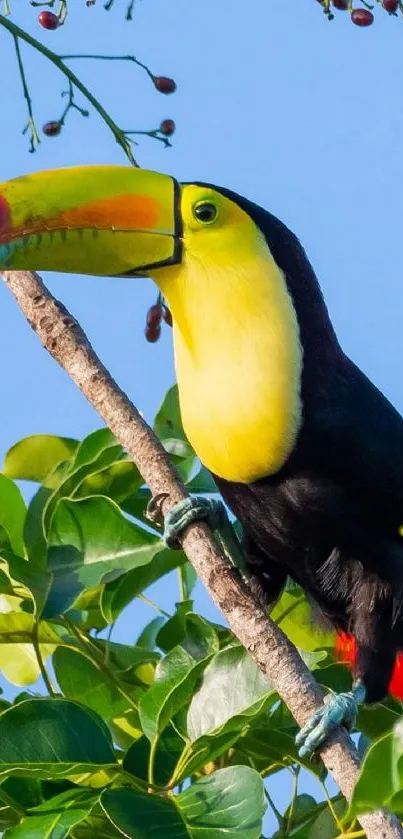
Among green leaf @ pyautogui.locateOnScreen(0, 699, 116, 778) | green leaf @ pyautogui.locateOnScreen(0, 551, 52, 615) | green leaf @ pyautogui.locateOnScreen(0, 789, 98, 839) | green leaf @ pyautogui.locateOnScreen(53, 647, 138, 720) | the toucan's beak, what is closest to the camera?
green leaf @ pyautogui.locateOnScreen(0, 789, 98, 839)

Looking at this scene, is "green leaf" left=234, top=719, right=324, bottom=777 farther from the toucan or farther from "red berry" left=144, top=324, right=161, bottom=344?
"red berry" left=144, top=324, right=161, bottom=344

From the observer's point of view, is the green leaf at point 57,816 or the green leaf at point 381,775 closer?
the green leaf at point 381,775

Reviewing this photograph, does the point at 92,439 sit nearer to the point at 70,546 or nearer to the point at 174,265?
the point at 70,546

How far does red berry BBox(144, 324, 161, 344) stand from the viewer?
300 cm

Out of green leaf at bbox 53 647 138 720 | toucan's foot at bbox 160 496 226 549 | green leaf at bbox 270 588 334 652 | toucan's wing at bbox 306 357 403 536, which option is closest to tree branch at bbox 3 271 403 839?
toucan's foot at bbox 160 496 226 549

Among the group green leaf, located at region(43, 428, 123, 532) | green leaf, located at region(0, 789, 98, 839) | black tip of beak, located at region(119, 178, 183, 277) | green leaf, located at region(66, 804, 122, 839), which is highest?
black tip of beak, located at region(119, 178, 183, 277)

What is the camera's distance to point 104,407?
8.56ft

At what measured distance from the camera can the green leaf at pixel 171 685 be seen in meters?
2.19

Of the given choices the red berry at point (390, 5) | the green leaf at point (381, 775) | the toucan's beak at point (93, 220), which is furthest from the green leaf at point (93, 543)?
the red berry at point (390, 5)

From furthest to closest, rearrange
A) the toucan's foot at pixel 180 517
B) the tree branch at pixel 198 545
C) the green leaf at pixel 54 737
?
1. the toucan's foot at pixel 180 517
2. the tree branch at pixel 198 545
3. the green leaf at pixel 54 737

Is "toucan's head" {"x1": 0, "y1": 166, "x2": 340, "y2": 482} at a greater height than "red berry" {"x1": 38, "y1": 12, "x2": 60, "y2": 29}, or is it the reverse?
"red berry" {"x1": 38, "y1": 12, "x2": 60, "y2": 29}

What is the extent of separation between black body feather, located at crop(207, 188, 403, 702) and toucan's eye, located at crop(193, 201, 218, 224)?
0.20 ft

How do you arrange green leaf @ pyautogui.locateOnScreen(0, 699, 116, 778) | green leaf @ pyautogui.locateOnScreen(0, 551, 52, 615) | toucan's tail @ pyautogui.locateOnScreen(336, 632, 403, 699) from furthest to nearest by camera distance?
toucan's tail @ pyautogui.locateOnScreen(336, 632, 403, 699) < green leaf @ pyautogui.locateOnScreen(0, 551, 52, 615) < green leaf @ pyautogui.locateOnScreen(0, 699, 116, 778)

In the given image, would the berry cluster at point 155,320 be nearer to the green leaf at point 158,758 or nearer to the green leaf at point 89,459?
the green leaf at point 89,459
